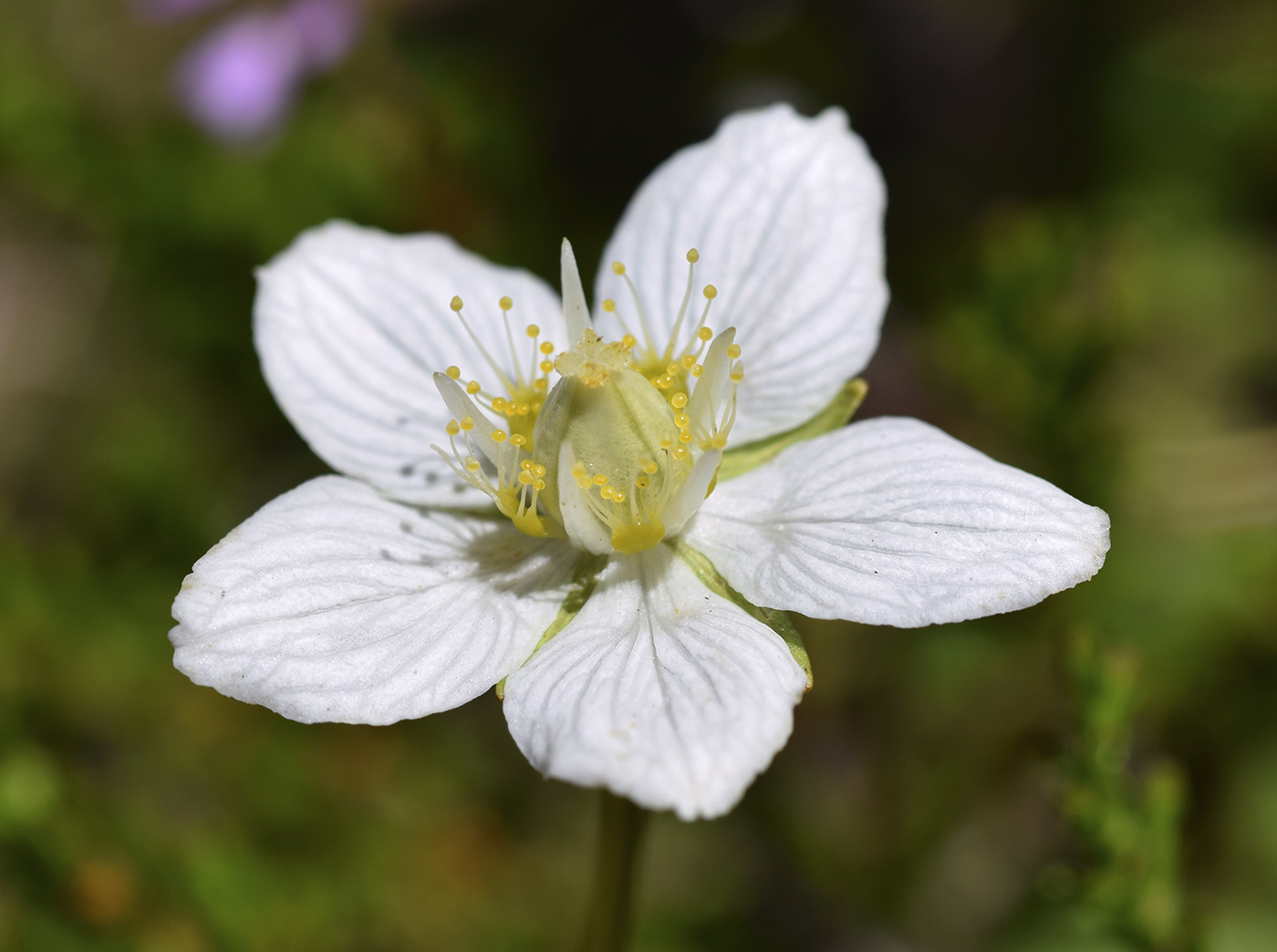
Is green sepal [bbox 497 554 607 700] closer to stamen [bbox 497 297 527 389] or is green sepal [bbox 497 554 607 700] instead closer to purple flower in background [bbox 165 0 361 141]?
stamen [bbox 497 297 527 389]

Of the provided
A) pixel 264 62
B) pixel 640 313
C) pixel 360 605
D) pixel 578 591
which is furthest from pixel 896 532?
pixel 264 62

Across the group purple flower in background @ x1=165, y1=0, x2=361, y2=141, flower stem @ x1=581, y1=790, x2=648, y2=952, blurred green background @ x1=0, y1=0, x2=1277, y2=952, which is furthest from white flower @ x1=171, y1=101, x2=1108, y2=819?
purple flower in background @ x1=165, y1=0, x2=361, y2=141

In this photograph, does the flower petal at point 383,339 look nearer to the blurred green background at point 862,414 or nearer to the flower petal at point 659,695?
the flower petal at point 659,695

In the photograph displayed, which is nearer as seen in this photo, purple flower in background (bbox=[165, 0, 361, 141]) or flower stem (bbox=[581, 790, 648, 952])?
flower stem (bbox=[581, 790, 648, 952])

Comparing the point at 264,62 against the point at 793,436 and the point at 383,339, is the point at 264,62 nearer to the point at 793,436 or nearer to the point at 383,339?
the point at 383,339

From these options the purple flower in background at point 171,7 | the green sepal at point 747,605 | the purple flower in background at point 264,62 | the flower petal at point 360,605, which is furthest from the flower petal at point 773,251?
the purple flower in background at point 171,7
